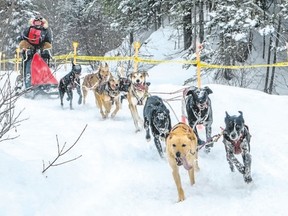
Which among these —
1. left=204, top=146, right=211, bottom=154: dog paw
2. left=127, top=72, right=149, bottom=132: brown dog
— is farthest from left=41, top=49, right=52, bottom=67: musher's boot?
left=204, top=146, right=211, bottom=154: dog paw

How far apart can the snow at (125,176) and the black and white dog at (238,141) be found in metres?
0.19

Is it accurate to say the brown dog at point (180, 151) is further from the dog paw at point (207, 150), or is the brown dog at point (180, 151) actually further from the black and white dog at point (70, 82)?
the black and white dog at point (70, 82)

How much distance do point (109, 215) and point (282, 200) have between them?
1727mm

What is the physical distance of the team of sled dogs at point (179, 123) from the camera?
5.06 m

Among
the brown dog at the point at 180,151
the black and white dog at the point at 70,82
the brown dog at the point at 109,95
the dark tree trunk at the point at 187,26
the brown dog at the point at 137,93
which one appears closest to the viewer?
the brown dog at the point at 180,151

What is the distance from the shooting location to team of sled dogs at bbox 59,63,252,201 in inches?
199

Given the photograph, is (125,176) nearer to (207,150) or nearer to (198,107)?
(207,150)

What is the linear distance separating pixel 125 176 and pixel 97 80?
4701 mm

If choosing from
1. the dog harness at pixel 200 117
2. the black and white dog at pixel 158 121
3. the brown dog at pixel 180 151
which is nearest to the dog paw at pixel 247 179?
the brown dog at pixel 180 151

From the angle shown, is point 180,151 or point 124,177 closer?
point 180,151

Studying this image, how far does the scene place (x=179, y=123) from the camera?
18.4 feet

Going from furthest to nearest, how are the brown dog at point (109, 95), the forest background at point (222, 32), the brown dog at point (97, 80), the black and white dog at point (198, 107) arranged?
the forest background at point (222, 32)
the brown dog at point (97, 80)
the brown dog at point (109, 95)
the black and white dog at point (198, 107)

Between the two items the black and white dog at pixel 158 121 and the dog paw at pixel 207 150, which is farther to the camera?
the dog paw at pixel 207 150

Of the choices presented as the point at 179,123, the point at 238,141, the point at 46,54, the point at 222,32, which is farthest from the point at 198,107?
the point at 222,32
